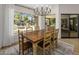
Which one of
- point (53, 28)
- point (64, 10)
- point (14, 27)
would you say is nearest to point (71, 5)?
point (64, 10)

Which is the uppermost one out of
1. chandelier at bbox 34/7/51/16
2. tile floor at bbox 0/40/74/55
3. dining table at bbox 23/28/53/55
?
chandelier at bbox 34/7/51/16

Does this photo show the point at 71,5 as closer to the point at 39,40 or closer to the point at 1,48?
the point at 39,40

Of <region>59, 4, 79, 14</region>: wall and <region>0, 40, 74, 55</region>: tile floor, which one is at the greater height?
<region>59, 4, 79, 14</region>: wall

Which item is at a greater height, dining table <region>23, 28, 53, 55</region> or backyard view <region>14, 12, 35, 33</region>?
backyard view <region>14, 12, 35, 33</region>

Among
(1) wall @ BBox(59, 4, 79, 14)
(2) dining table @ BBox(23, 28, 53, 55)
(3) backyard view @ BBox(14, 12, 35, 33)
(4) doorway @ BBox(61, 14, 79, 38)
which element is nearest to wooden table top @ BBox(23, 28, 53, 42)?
(2) dining table @ BBox(23, 28, 53, 55)

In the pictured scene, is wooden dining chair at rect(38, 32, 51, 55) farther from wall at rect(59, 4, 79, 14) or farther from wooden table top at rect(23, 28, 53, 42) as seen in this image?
wall at rect(59, 4, 79, 14)

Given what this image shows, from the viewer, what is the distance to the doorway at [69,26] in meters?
2.91

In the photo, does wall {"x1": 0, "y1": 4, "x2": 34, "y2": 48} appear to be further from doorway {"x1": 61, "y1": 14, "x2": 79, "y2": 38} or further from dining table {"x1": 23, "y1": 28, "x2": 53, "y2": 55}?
doorway {"x1": 61, "y1": 14, "x2": 79, "y2": 38}

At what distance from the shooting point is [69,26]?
298cm

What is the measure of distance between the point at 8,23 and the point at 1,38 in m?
0.37

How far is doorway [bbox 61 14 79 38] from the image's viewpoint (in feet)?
9.53

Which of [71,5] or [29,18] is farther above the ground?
[71,5]

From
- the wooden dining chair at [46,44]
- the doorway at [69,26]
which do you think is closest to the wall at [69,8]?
the doorway at [69,26]

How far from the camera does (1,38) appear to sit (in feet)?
9.33
